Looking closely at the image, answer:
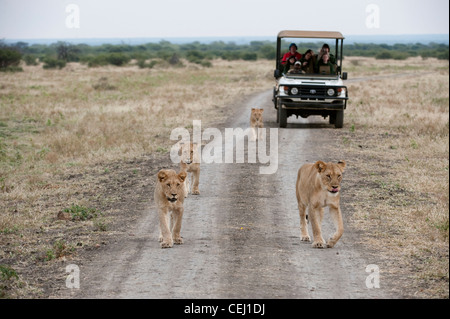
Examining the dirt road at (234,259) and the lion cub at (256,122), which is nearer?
the dirt road at (234,259)

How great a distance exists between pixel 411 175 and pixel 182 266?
668 cm

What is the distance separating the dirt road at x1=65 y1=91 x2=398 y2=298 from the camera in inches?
241

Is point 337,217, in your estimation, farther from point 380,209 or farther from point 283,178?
point 283,178

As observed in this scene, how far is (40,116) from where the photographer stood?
22031mm

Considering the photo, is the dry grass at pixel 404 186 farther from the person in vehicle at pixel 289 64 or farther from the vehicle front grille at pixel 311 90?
the person in vehicle at pixel 289 64

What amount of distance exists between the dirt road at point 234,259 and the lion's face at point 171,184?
61cm

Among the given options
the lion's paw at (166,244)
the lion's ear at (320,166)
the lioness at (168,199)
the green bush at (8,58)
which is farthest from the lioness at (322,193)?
the green bush at (8,58)

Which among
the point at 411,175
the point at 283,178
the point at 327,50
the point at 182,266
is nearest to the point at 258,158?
the point at 283,178

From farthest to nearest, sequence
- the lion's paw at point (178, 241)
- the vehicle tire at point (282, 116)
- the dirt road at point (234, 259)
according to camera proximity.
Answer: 1. the vehicle tire at point (282, 116)
2. the lion's paw at point (178, 241)
3. the dirt road at point (234, 259)

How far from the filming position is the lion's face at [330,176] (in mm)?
7098

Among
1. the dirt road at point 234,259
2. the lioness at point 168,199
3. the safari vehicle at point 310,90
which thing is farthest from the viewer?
the safari vehicle at point 310,90

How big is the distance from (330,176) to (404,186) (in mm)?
4578

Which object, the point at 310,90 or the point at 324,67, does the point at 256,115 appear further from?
the point at 324,67

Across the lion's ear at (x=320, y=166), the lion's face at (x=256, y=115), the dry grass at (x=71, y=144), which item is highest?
the lion's ear at (x=320, y=166)
